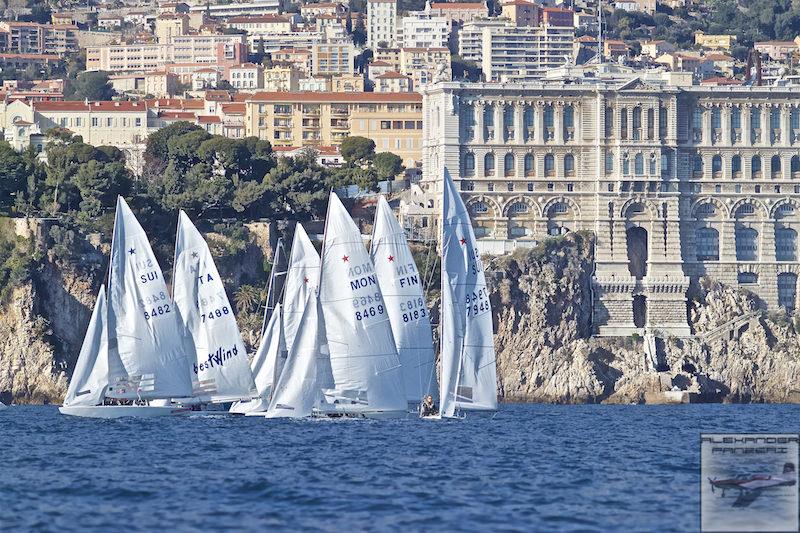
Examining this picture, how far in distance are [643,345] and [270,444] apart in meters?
41.1

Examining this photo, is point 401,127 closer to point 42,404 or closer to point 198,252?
point 42,404

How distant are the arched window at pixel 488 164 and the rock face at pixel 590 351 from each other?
535 centimetres

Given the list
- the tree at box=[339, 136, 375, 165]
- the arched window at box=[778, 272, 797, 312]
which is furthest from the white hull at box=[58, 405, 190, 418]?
the tree at box=[339, 136, 375, 165]

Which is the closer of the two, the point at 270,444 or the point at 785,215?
the point at 270,444

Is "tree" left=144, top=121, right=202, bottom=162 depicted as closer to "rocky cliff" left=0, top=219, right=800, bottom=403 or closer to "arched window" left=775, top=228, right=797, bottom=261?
"rocky cliff" left=0, top=219, right=800, bottom=403

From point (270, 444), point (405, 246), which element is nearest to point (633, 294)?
point (405, 246)

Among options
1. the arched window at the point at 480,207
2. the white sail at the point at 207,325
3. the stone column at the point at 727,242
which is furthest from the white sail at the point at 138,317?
the stone column at the point at 727,242

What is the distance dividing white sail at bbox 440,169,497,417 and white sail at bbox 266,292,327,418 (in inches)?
159

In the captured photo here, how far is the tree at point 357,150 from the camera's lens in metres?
127

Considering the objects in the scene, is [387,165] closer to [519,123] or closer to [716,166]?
[519,123]

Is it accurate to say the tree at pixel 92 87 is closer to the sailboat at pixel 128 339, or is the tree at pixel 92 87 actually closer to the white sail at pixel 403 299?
the sailboat at pixel 128 339

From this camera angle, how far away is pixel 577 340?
104188 mm

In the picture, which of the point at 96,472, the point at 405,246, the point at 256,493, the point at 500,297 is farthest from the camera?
the point at 500,297

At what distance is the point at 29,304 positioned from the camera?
96438 mm
